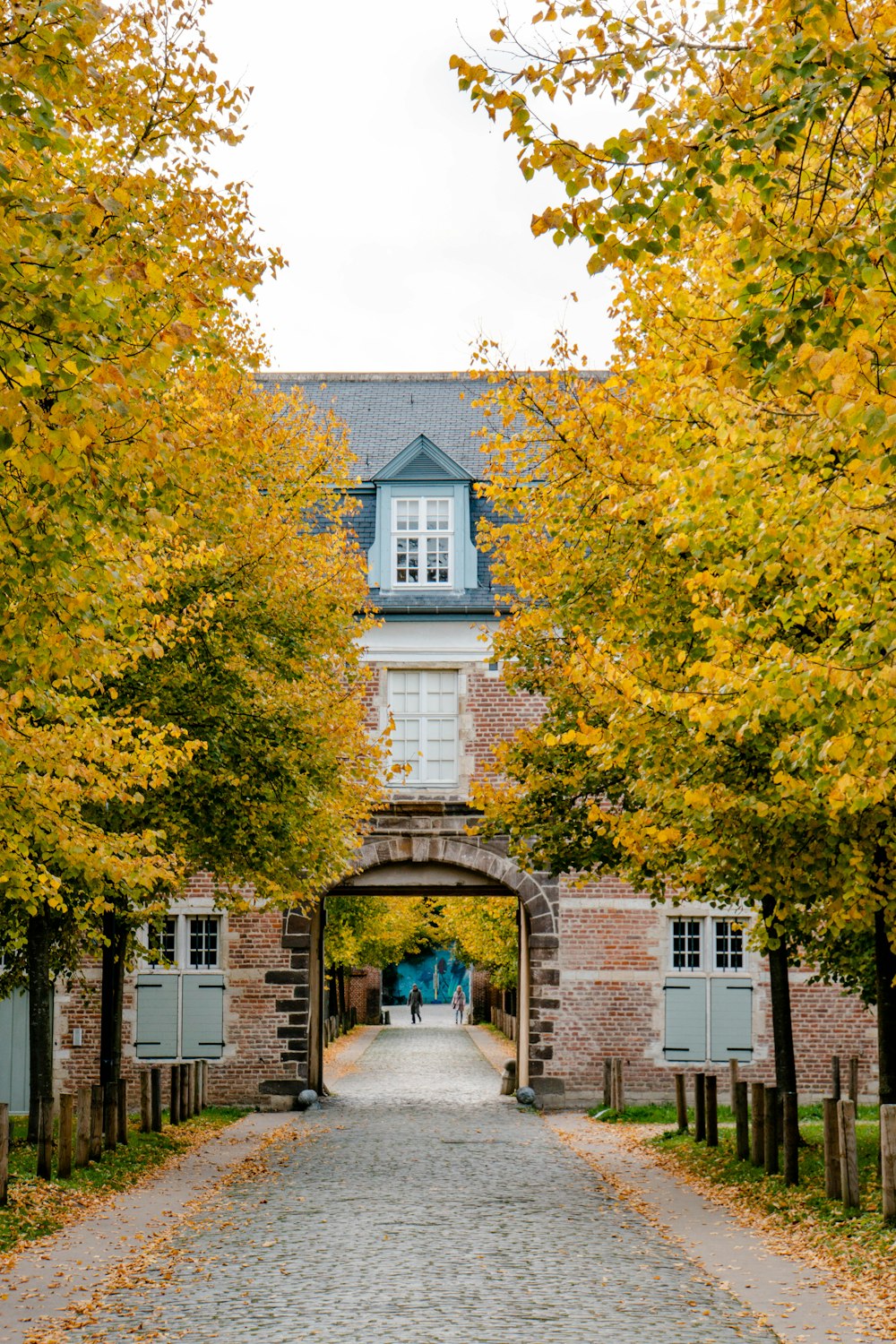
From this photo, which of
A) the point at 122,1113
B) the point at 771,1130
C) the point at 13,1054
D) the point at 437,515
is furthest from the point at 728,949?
the point at 122,1113

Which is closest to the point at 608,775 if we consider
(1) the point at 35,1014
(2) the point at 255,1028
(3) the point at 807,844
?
(3) the point at 807,844

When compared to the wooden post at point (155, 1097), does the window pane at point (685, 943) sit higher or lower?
higher

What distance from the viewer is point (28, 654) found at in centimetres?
787

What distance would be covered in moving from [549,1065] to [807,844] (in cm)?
1376

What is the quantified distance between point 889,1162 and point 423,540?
1710cm

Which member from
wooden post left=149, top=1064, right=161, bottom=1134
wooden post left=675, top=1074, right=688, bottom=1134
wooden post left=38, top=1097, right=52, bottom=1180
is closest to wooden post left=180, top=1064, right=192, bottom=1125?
wooden post left=149, top=1064, right=161, bottom=1134

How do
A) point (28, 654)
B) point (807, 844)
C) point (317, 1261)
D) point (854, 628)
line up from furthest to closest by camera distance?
point (807, 844), point (317, 1261), point (854, 628), point (28, 654)

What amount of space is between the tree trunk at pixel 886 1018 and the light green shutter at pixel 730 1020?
11.5 metres

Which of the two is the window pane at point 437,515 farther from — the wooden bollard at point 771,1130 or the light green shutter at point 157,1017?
the wooden bollard at point 771,1130

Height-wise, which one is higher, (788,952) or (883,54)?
(883,54)

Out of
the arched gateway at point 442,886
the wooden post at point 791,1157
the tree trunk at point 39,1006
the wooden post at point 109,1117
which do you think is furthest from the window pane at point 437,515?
the wooden post at point 791,1157

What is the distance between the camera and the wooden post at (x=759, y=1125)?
15148 millimetres

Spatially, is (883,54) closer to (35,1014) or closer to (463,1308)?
(463,1308)

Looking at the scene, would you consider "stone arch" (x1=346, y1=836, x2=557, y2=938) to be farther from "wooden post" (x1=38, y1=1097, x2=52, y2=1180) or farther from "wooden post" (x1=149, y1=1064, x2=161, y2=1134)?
"wooden post" (x1=38, y1=1097, x2=52, y2=1180)
